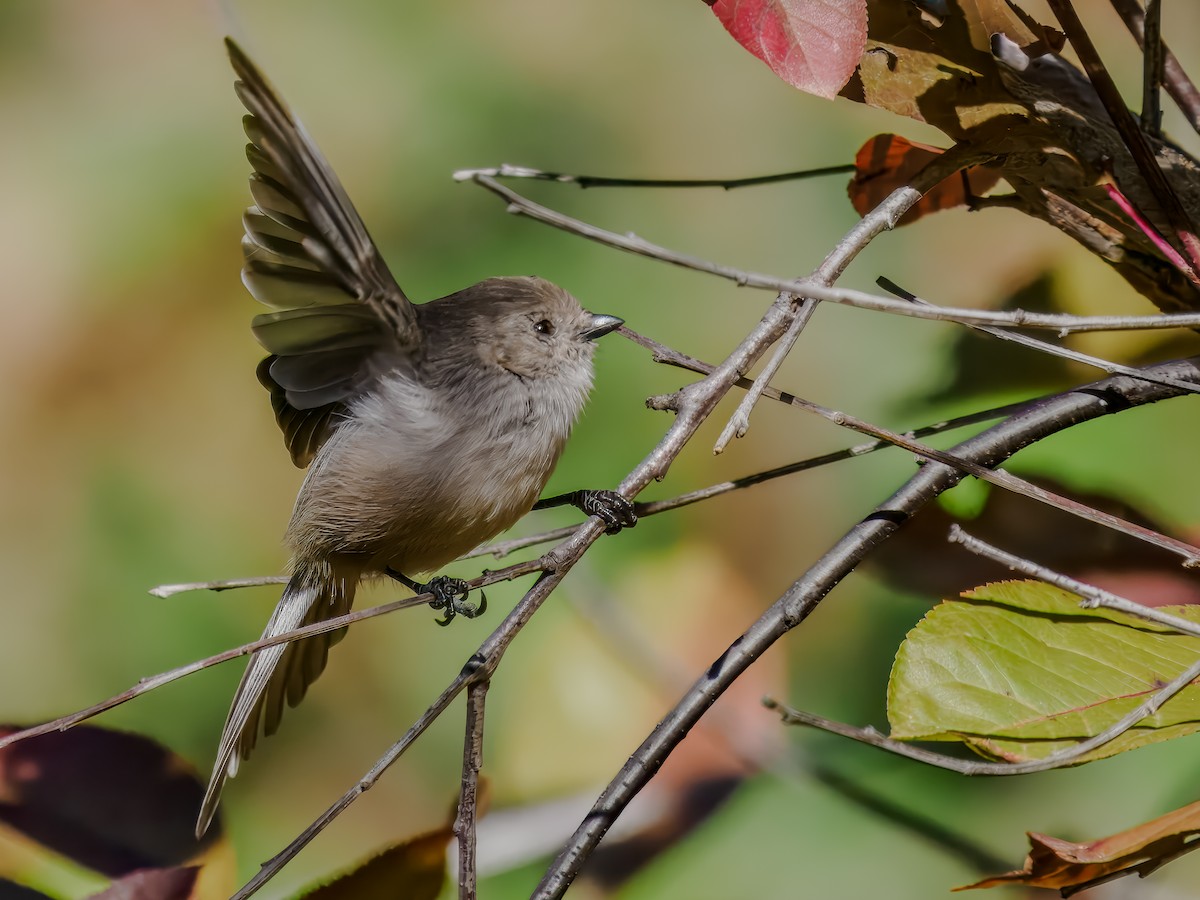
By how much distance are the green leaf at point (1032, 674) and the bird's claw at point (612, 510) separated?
21cm

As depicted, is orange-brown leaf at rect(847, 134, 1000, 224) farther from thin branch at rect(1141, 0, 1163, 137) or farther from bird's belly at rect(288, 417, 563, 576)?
bird's belly at rect(288, 417, 563, 576)

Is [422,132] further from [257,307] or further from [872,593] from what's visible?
[872,593]

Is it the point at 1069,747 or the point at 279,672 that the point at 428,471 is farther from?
the point at 1069,747

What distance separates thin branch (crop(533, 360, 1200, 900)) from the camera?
66cm

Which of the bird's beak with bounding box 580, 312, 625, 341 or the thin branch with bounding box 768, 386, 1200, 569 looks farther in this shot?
the bird's beak with bounding box 580, 312, 625, 341

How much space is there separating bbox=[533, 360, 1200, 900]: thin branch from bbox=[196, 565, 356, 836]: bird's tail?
1.52 ft

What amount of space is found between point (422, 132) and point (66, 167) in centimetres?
38

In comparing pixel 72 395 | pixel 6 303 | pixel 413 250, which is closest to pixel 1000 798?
pixel 413 250

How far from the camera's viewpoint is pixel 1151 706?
0.58 m

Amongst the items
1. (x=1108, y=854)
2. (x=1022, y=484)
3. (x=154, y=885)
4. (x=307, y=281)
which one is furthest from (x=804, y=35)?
(x=154, y=885)

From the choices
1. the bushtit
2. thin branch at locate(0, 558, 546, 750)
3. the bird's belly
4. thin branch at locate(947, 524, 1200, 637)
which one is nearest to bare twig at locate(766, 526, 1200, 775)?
thin branch at locate(947, 524, 1200, 637)

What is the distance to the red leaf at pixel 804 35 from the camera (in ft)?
2.17

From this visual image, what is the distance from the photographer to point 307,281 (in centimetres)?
83

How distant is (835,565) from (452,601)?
42 cm
